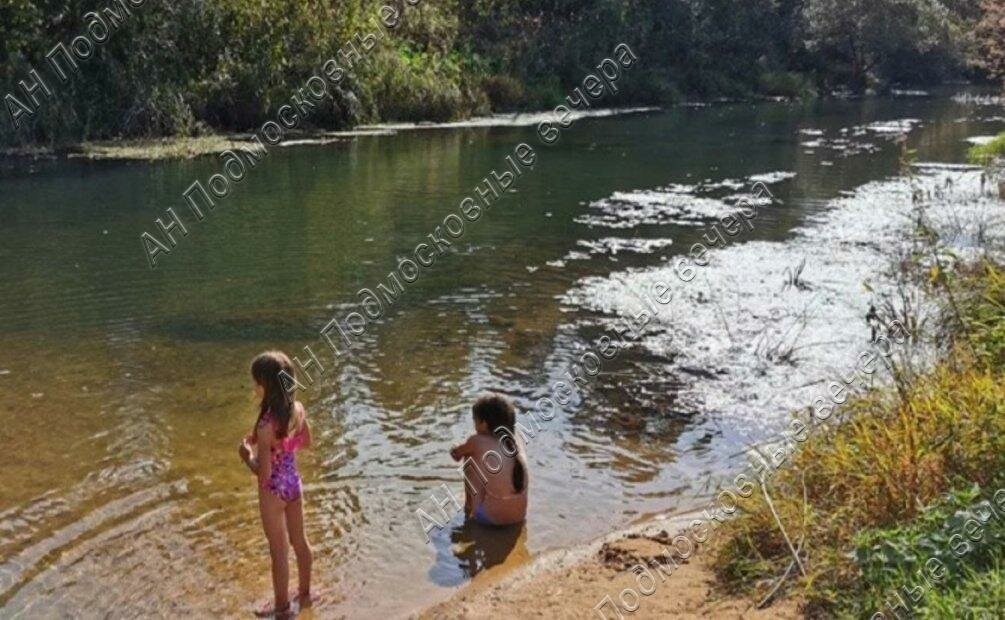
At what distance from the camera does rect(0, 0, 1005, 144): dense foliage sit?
1025 inches

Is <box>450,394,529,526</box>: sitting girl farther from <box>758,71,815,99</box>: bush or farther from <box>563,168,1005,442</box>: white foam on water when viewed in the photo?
<box>758,71,815,99</box>: bush

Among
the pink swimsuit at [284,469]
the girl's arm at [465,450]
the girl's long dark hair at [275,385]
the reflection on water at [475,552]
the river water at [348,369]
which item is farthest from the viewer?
the girl's arm at [465,450]

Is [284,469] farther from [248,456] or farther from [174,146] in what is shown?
[174,146]

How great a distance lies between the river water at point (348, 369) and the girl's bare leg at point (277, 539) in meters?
0.25

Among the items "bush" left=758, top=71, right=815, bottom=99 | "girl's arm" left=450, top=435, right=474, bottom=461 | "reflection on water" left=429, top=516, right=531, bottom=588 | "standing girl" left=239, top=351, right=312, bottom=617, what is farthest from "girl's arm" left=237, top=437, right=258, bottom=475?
"bush" left=758, top=71, right=815, bottom=99

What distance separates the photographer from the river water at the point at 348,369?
20.9ft

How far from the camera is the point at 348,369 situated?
9.87 metres

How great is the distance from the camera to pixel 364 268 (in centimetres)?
1395

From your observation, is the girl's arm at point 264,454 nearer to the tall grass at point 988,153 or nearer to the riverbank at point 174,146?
the riverbank at point 174,146

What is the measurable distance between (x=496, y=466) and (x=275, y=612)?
5.83 ft

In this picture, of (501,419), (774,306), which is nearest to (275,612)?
(501,419)

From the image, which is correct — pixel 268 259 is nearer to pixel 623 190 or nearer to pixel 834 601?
pixel 623 190

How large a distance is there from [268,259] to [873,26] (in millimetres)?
56674

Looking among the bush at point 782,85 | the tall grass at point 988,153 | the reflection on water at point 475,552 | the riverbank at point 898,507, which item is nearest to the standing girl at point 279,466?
the reflection on water at point 475,552
